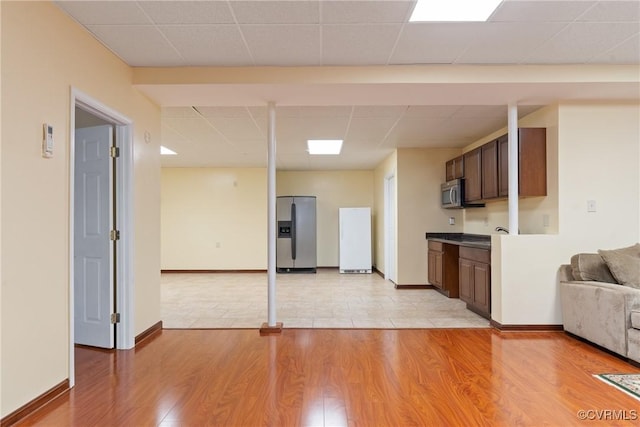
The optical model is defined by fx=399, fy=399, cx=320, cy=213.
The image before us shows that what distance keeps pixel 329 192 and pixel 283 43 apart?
6.50m

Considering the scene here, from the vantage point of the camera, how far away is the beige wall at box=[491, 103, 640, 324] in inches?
156

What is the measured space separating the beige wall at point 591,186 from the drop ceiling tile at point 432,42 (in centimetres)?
159

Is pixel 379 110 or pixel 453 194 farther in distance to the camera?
pixel 453 194

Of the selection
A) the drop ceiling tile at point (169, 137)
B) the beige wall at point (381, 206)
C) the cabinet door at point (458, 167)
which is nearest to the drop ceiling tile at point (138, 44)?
the drop ceiling tile at point (169, 137)

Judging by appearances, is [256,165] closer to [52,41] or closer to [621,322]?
[52,41]

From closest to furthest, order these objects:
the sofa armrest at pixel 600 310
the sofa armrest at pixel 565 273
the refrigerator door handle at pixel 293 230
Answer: the sofa armrest at pixel 600 310 < the sofa armrest at pixel 565 273 < the refrigerator door handle at pixel 293 230

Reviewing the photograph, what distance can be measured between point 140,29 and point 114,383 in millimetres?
2489

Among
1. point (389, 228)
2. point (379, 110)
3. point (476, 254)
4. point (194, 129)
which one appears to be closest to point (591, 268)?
point (476, 254)

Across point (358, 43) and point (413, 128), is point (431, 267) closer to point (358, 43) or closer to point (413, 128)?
point (413, 128)

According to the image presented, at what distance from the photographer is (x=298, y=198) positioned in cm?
890

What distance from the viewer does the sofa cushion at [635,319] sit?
302 centimetres

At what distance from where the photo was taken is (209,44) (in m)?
3.06

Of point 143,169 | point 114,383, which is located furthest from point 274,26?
point 114,383

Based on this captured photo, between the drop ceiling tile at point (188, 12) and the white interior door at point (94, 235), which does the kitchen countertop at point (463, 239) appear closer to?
the drop ceiling tile at point (188, 12)
